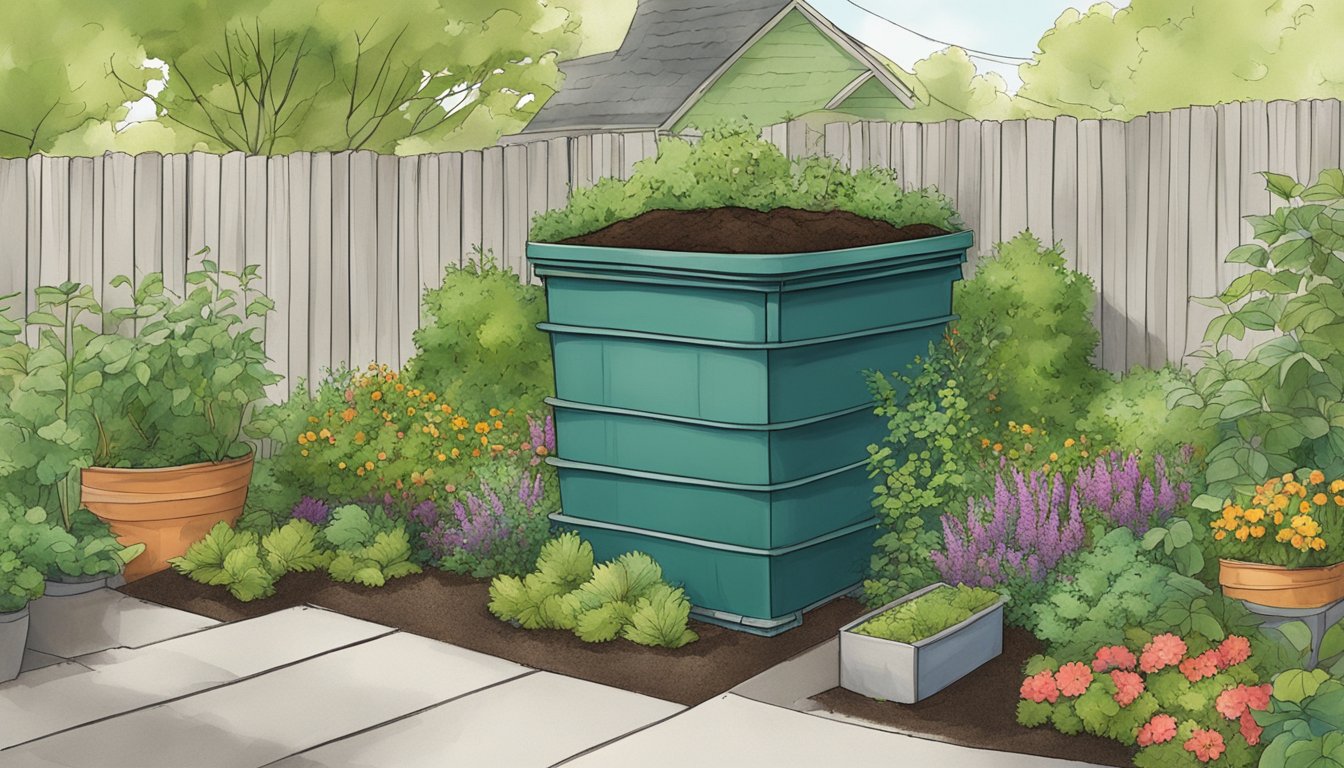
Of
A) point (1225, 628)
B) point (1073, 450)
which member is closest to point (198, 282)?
point (1073, 450)

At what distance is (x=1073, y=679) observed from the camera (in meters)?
3.68

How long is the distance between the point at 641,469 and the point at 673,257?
0.74 metres

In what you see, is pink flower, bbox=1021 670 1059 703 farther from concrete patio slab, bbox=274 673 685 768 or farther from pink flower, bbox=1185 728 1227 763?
concrete patio slab, bbox=274 673 685 768

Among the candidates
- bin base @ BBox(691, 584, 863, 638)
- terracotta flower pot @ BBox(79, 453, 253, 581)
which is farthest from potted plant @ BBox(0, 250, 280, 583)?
bin base @ BBox(691, 584, 863, 638)

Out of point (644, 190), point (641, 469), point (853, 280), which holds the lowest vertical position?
point (641, 469)

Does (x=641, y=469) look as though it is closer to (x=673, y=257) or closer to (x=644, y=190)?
(x=673, y=257)

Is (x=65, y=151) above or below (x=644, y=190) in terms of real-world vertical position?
above

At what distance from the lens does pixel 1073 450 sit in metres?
4.79

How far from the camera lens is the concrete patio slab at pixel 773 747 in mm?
3533

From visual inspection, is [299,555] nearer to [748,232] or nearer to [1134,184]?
[748,232]

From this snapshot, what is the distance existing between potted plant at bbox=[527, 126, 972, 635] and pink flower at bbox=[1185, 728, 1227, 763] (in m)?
1.48

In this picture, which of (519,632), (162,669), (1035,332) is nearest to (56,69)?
(162,669)

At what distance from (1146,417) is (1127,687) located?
1452 millimetres

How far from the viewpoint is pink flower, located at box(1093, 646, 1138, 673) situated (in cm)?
366
